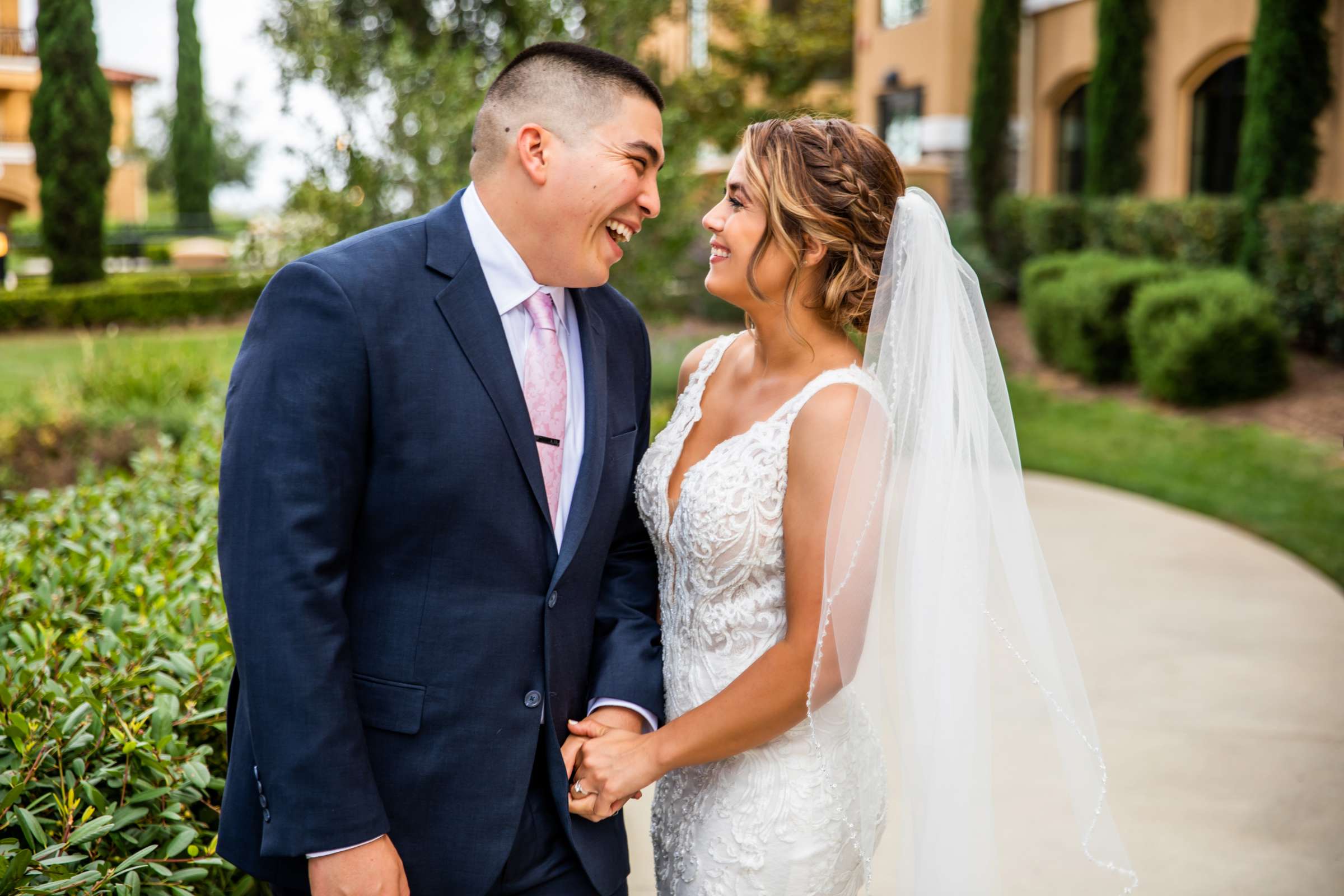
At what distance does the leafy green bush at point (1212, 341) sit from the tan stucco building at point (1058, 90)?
93.9 inches

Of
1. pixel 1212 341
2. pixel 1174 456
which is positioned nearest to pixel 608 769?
pixel 1174 456

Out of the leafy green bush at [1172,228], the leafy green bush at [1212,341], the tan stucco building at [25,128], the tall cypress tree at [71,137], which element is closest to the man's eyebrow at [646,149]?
the leafy green bush at [1212,341]

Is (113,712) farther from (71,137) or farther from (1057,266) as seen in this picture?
(71,137)

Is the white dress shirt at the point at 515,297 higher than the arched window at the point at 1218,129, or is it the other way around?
the arched window at the point at 1218,129

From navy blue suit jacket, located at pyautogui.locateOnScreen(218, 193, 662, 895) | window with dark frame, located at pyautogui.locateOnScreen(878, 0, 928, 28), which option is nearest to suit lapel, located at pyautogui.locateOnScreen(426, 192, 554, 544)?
navy blue suit jacket, located at pyautogui.locateOnScreen(218, 193, 662, 895)

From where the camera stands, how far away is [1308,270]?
11.5 m

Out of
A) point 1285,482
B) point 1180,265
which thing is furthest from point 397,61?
point 1180,265

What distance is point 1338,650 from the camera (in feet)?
19.1

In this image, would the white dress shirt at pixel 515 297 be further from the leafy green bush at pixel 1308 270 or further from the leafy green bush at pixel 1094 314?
the leafy green bush at pixel 1094 314

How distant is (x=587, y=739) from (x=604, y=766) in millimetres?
70

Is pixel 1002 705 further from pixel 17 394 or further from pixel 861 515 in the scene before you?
pixel 17 394

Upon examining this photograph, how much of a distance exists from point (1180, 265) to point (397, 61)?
9254mm

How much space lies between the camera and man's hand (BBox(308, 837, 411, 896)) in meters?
1.99

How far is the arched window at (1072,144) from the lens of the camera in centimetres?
1844
